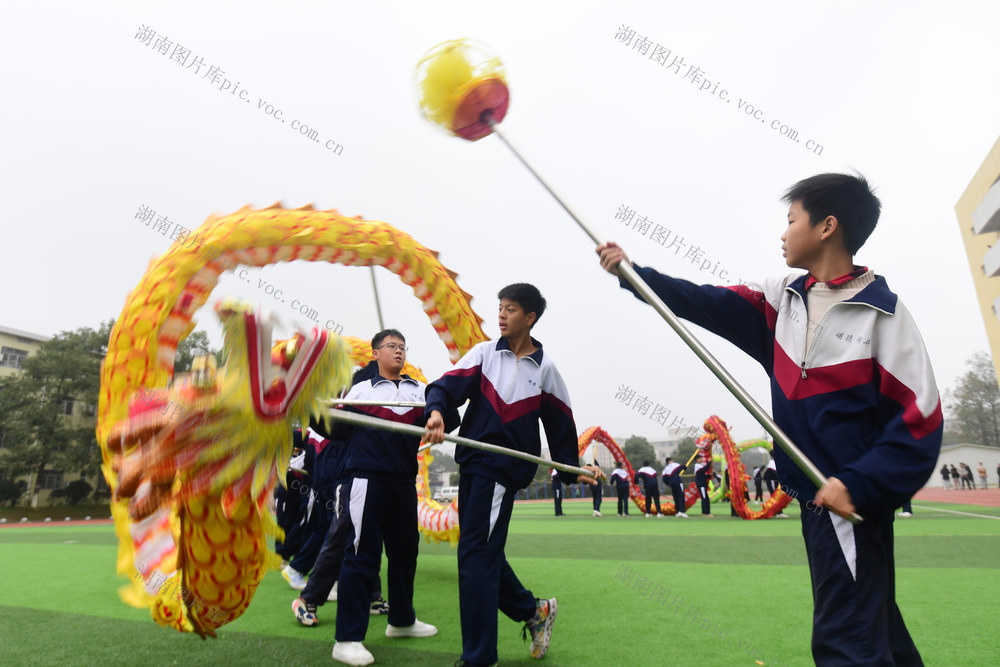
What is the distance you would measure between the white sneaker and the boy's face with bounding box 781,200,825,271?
2514 millimetres

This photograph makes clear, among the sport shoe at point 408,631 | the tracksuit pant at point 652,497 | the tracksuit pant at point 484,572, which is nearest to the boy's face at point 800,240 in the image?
the tracksuit pant at point 484,572

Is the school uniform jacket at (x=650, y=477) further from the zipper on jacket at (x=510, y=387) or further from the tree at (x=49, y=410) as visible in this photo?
the tree at (x=49, y=410)

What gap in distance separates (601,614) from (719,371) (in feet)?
8.08

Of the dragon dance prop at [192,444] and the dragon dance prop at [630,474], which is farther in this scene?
the dragon dance prop at [630,474]

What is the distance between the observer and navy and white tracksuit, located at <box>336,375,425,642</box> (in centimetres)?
306

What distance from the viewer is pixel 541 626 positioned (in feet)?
9.53

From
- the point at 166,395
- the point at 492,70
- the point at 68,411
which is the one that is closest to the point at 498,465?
the point at 166,395

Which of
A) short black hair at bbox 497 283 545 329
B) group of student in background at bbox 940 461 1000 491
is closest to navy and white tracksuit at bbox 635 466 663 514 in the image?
short black hair at bbox 497 283 545 329

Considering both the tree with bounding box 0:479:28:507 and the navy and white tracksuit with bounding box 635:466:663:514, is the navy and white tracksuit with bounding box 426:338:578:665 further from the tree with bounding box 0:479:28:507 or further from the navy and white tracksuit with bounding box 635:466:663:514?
the tree with bounding box 0:479:28:507

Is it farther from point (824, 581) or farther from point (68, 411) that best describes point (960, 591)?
point (68, 411)

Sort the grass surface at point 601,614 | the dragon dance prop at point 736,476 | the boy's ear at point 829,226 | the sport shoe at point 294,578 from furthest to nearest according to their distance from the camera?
the dragon dance prop at point 736,476, the sport shoe at point 294,578, the grass surface at point 601,614, the boy's ear at point 829,226

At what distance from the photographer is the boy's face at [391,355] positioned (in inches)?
152

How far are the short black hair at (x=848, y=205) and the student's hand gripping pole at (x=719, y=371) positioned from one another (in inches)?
22.9

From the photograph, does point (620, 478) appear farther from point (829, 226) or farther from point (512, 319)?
point (829, 226)
